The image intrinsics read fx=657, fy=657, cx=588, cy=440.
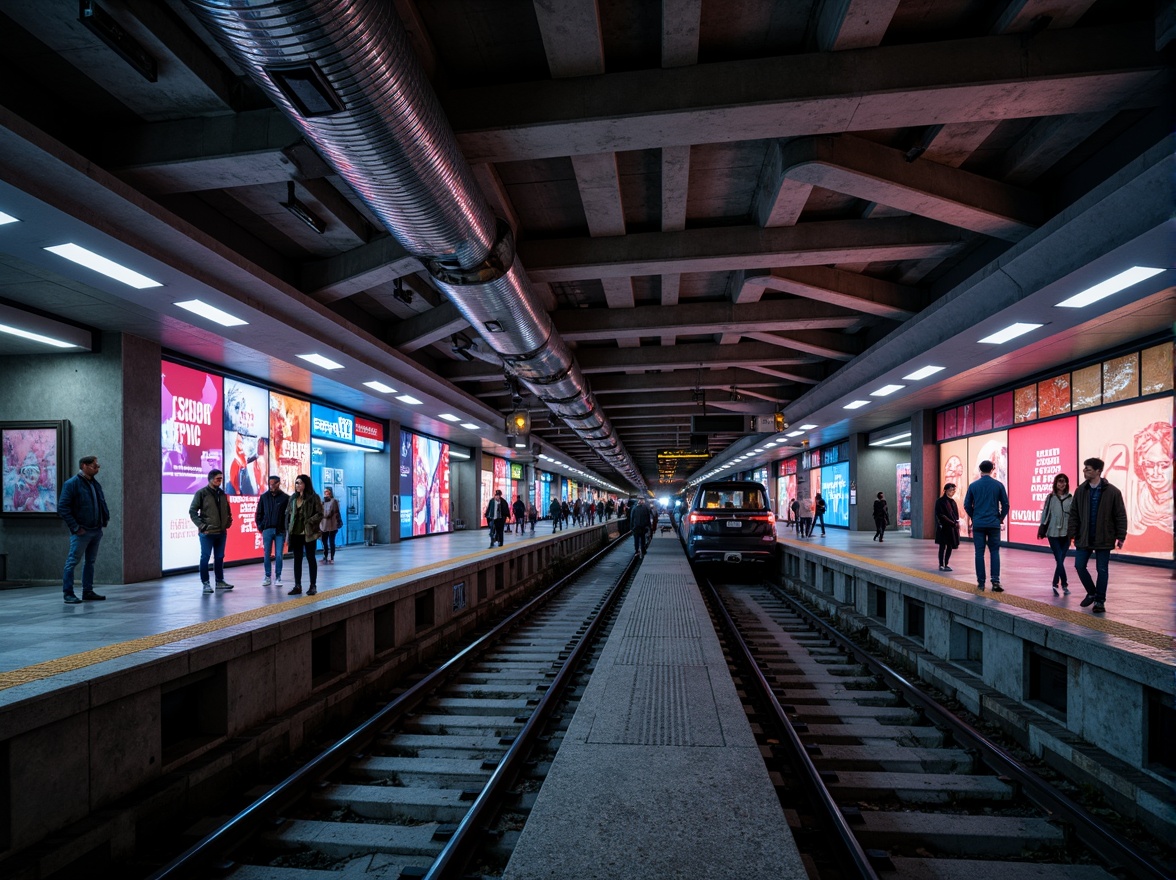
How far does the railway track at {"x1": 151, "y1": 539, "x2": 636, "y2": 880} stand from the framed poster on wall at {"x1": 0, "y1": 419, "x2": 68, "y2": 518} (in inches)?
270

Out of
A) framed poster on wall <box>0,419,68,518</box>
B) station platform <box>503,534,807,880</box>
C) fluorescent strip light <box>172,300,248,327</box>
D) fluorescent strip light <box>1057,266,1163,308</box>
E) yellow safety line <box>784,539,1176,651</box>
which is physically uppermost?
fluorescent strip light <box>1057,266,1163,308</box>

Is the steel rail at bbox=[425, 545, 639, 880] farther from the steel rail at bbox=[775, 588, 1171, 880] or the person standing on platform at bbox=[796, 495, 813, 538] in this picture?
the person standing on platform at bbox=[796, 495, 813, 538]

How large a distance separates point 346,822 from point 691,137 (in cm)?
572

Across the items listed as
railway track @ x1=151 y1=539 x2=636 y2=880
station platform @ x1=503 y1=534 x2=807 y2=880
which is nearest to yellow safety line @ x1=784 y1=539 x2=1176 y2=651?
station platform @ x1=503 y1=534 x2=807 y2=880

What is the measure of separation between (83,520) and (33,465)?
2781mm

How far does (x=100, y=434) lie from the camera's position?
377 inches

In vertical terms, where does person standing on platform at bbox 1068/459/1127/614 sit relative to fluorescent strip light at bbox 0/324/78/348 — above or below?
below

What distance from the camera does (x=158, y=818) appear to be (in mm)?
4082

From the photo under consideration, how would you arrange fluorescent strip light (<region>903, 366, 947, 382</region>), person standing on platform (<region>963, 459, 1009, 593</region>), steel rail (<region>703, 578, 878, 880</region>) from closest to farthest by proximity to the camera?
steel rail (<region>703, 578, 878, 880</region>), person standing on platform (<region>963, 459, 1009, 593</region>), fluorescent strip light (<region>903, 366, 947, 382</region>)

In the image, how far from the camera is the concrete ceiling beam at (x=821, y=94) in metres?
4.99

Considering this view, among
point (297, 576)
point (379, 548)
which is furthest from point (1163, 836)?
point (379, 548)

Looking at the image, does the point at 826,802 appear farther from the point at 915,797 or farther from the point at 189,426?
the point at 189,426

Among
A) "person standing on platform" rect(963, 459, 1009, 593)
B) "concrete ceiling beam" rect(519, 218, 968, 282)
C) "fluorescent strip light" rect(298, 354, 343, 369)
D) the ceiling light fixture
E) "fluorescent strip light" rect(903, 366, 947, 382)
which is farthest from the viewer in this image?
"fluorescent strip light" rect(903, 366, 947, 382)

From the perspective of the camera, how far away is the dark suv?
45.9 feet
